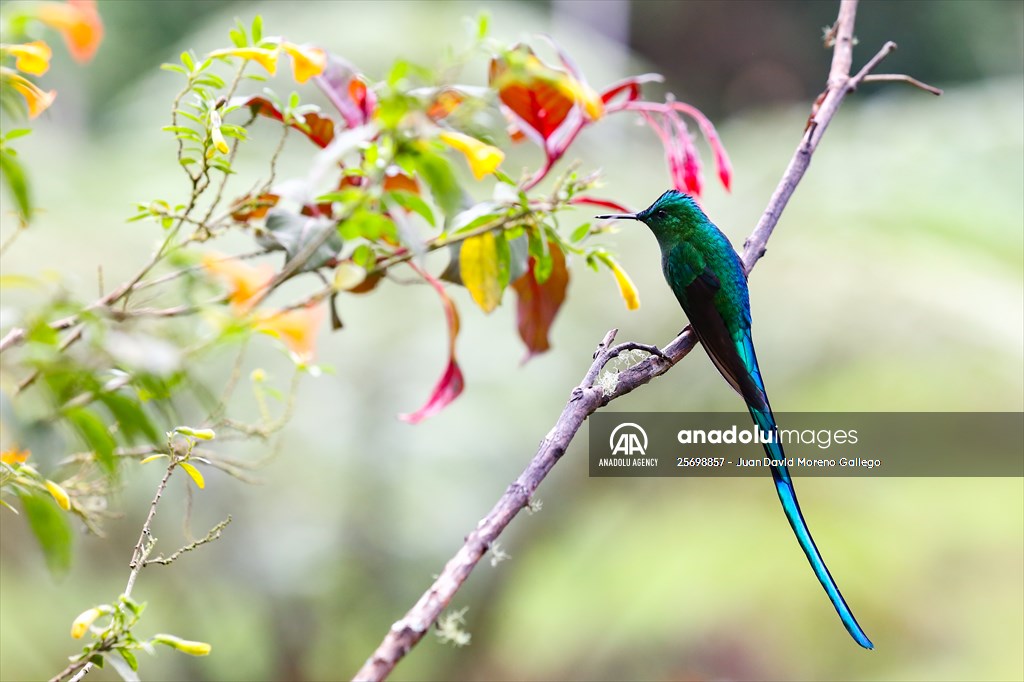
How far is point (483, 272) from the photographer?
644mm

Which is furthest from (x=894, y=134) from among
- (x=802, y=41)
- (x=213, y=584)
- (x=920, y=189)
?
(x=802, y=41)

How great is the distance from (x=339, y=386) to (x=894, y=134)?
103 inches

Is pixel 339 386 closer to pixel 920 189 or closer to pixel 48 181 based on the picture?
pixel 48 181

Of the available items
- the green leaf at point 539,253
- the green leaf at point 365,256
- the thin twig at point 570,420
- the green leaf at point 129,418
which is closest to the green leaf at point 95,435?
the green leaf at point 129,418

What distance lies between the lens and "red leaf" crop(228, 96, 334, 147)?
2.21 ft

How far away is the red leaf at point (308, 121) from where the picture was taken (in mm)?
673

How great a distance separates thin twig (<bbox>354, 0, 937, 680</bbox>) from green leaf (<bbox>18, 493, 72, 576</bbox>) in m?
0.13

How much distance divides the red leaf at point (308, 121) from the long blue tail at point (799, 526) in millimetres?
413

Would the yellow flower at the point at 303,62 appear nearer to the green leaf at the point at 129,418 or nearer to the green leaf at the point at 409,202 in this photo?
the green leaf at the point at 409,202

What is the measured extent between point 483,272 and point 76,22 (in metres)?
0.30

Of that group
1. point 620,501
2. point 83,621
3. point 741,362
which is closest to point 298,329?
point 83,621

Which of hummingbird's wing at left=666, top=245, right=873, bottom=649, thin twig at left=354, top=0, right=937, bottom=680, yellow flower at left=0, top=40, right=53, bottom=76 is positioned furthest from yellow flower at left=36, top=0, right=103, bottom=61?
hummingbird's wing at left=666, top=245, right=873, bottom=649

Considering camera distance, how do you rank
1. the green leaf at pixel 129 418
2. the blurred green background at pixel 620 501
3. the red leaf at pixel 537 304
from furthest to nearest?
the blurred green background at pixel 620 501
the red leaf at pixel 537 304
the green leaf at pixel 129 418

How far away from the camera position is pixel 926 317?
2863 millimetres
